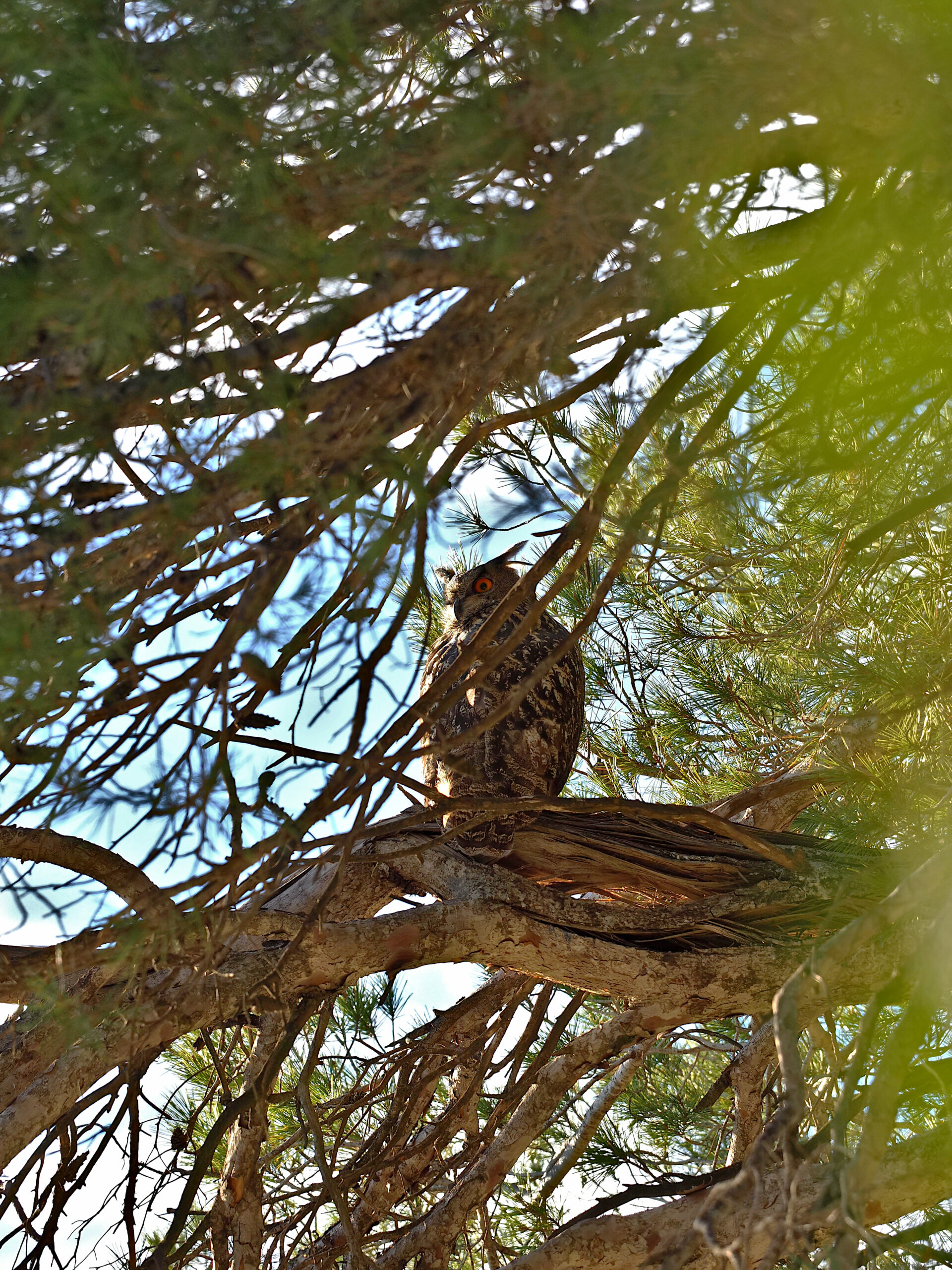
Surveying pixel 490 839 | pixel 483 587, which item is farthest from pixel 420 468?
pixel 483 587

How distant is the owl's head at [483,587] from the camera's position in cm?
304

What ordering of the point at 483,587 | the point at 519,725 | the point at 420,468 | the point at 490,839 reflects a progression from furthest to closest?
the point at 483,587 → the point at 519,725 → the point at 490,839 → the point at 420,468

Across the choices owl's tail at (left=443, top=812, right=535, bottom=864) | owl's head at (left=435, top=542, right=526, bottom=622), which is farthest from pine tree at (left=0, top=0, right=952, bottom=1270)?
owl's head at (left=435, top=542, right=526, bottom=622)

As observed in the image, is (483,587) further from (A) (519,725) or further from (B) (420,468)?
(B) (420,468)

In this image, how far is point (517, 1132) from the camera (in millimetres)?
2527

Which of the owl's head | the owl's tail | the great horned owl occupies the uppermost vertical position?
the owl's head

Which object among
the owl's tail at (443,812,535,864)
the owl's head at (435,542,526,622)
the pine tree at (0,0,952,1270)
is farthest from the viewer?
the owl's head at (435,542,526,622)

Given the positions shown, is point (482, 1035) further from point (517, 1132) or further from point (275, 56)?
point (275, 56)

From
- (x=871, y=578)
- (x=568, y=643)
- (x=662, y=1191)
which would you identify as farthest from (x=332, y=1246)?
(x=871, y=578)

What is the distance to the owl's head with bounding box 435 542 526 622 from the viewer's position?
3035 millimetres

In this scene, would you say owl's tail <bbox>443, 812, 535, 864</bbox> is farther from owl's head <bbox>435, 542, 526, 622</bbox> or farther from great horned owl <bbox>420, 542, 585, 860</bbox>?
owl's head <bbox>435, 542, 526, 622</bbox>

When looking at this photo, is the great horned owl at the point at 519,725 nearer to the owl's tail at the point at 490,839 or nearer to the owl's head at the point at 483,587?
the owl's head at the point at 483,587

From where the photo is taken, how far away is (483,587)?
3064 mm

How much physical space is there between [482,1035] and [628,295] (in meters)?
2.04
